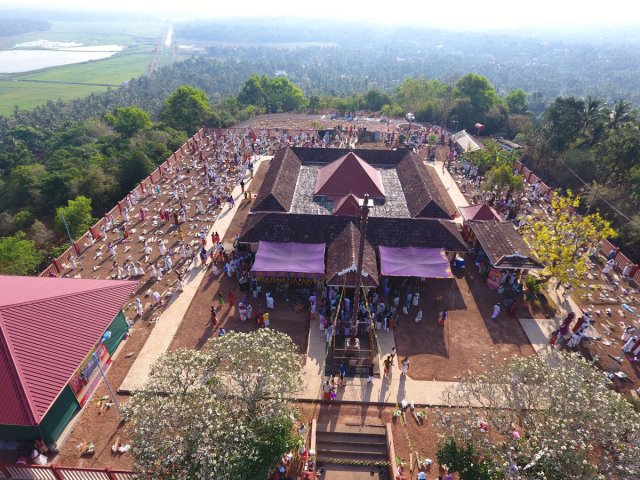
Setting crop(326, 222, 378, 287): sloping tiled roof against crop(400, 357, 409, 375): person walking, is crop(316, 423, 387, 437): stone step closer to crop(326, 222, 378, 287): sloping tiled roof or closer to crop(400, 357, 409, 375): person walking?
crop(400, 357, 409, 375): person walking

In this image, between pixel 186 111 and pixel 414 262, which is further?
pixel 186 111

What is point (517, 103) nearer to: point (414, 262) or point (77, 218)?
point (414, 262)

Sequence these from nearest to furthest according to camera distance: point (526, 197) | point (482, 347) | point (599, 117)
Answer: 1. point (482, 347)
2. point (526, 197)
3. point (599, 117)

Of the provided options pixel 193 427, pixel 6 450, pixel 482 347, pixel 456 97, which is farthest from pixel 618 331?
pixel 456 97

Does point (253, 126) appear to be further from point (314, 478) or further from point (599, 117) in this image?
point (314, 478)

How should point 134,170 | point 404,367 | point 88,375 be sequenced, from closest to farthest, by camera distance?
point 88,375, point 404,367, point 134,170

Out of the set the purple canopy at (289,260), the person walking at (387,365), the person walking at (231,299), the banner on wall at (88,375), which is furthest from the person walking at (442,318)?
the banner on wall at (88,375)

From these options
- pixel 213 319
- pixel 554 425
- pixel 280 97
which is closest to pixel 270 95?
pixel 280 97
